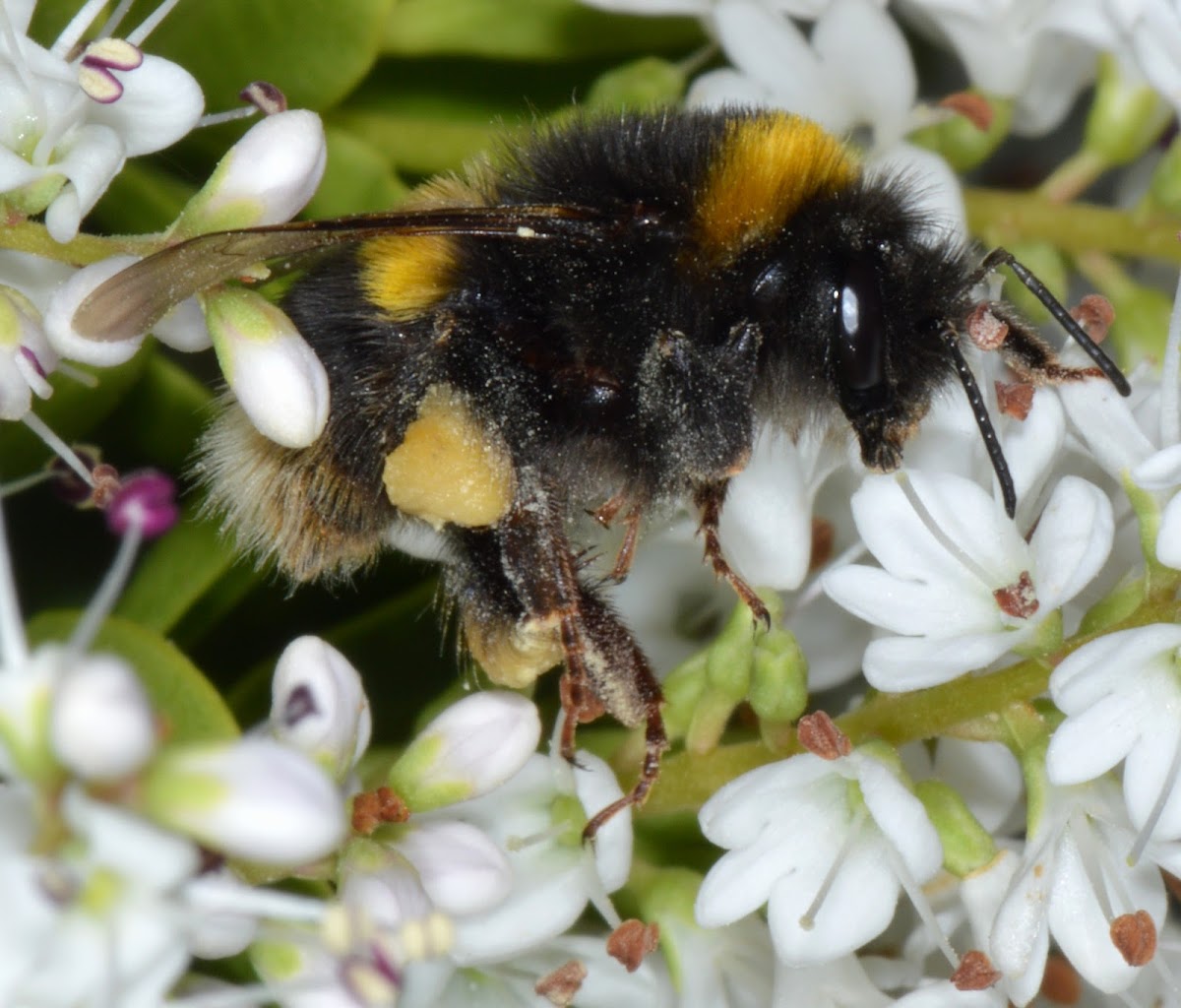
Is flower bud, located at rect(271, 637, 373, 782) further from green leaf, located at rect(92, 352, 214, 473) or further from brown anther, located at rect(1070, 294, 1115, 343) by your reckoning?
brown anther, located at rect(1070, 294, 1115, 343)

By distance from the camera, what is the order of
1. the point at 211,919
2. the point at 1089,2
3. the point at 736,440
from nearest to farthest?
the point at 211,919, the point at 736,440, the point at 1089,2

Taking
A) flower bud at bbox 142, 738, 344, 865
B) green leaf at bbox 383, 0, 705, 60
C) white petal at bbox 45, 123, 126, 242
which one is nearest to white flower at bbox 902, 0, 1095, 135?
green leaf at bbox 383, 0, 705, 60

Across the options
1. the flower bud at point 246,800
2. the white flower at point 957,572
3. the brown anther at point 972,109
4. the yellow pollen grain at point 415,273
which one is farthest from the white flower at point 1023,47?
the flower bud at point 246,800

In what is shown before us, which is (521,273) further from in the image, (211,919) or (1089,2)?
(1089,2)

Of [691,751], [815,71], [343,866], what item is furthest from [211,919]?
[815,71]

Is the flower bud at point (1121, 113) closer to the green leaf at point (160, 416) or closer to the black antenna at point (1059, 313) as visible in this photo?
the black antenna at point (1059, 313)

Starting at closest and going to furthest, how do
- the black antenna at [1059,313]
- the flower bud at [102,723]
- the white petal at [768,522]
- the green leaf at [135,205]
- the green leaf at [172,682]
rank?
the flower bud at [102,723]
the black antenna at [1059,313]
the green leaf at [172,682]
the white petal at [768,522]
the green leaf at [135,205]
